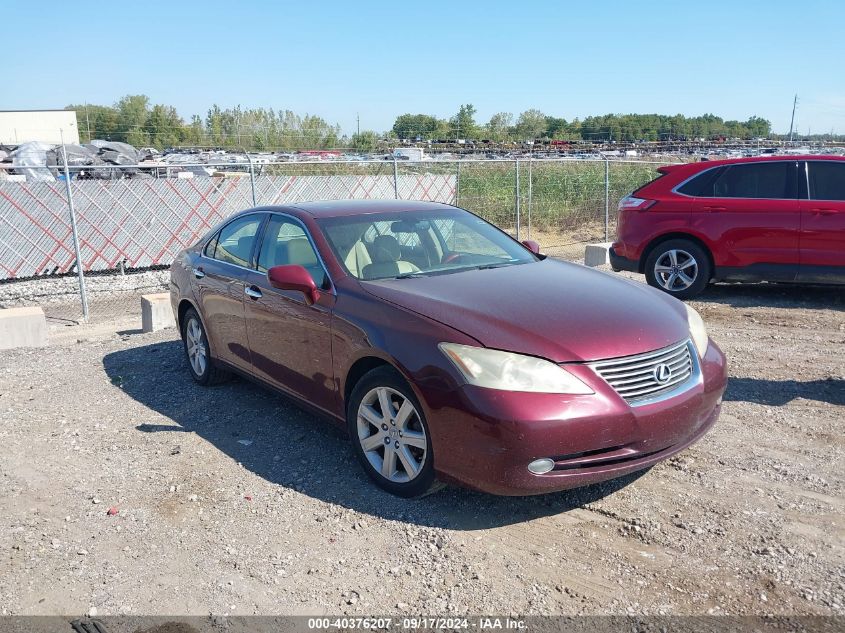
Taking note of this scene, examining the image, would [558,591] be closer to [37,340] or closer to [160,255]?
[37,340]

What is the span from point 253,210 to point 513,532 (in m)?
3.24

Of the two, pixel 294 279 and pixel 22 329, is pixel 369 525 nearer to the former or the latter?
pixel 294 279

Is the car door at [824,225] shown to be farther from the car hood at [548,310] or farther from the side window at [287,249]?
the side window at [287,249]

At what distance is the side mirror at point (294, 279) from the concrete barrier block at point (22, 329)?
189 inches

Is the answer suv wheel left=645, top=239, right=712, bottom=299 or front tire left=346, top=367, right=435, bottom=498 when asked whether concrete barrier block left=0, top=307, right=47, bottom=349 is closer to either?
front tire left=346, top=367, right=435, bottom=498

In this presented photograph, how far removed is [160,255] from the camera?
1459 cm

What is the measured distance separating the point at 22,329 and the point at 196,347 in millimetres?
2997

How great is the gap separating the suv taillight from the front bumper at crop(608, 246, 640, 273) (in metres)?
0.57

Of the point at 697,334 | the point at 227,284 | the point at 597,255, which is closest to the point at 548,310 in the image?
the point at 697,334

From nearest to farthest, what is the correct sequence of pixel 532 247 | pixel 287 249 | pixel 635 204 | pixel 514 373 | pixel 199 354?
1. pixel 514 373
2. pixel 287 249
3. pixel 532 247
4. pixel 199 354
5. pixel 635 204

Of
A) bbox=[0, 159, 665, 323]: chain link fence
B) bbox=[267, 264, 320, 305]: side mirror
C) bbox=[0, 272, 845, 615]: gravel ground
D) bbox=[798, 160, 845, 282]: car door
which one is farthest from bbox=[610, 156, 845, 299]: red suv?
bbox=[267, 264, 320, 305]: side mirror

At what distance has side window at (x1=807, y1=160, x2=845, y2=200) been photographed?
8.30 meters

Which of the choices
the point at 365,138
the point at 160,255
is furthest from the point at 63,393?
the point at 365,138

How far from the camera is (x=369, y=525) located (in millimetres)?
3713
